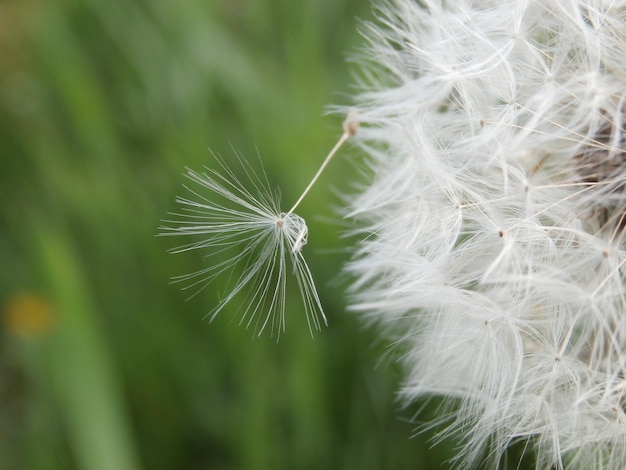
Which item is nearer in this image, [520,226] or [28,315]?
[520,226]

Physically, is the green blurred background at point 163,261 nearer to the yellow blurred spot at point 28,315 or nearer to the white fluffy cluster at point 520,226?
the yellow blurred spot at point 28,315

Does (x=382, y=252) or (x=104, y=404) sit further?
(x=104, y=404)

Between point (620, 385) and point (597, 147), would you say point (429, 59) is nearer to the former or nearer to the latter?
point (597, 147)

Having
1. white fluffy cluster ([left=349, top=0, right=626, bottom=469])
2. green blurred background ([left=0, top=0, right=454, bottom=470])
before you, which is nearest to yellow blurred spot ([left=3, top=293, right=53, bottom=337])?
green blurred background ([left=0, top=0, right=454, bottom=470])

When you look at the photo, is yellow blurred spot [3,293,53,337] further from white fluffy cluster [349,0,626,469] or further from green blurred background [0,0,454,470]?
white fluffy cluster [349,0,626,469]

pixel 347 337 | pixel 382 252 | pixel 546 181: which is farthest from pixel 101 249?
pixel 546 181

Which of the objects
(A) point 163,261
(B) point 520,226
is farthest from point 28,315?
(B) point 520,226

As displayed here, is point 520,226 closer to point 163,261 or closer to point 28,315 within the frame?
point 163,261
